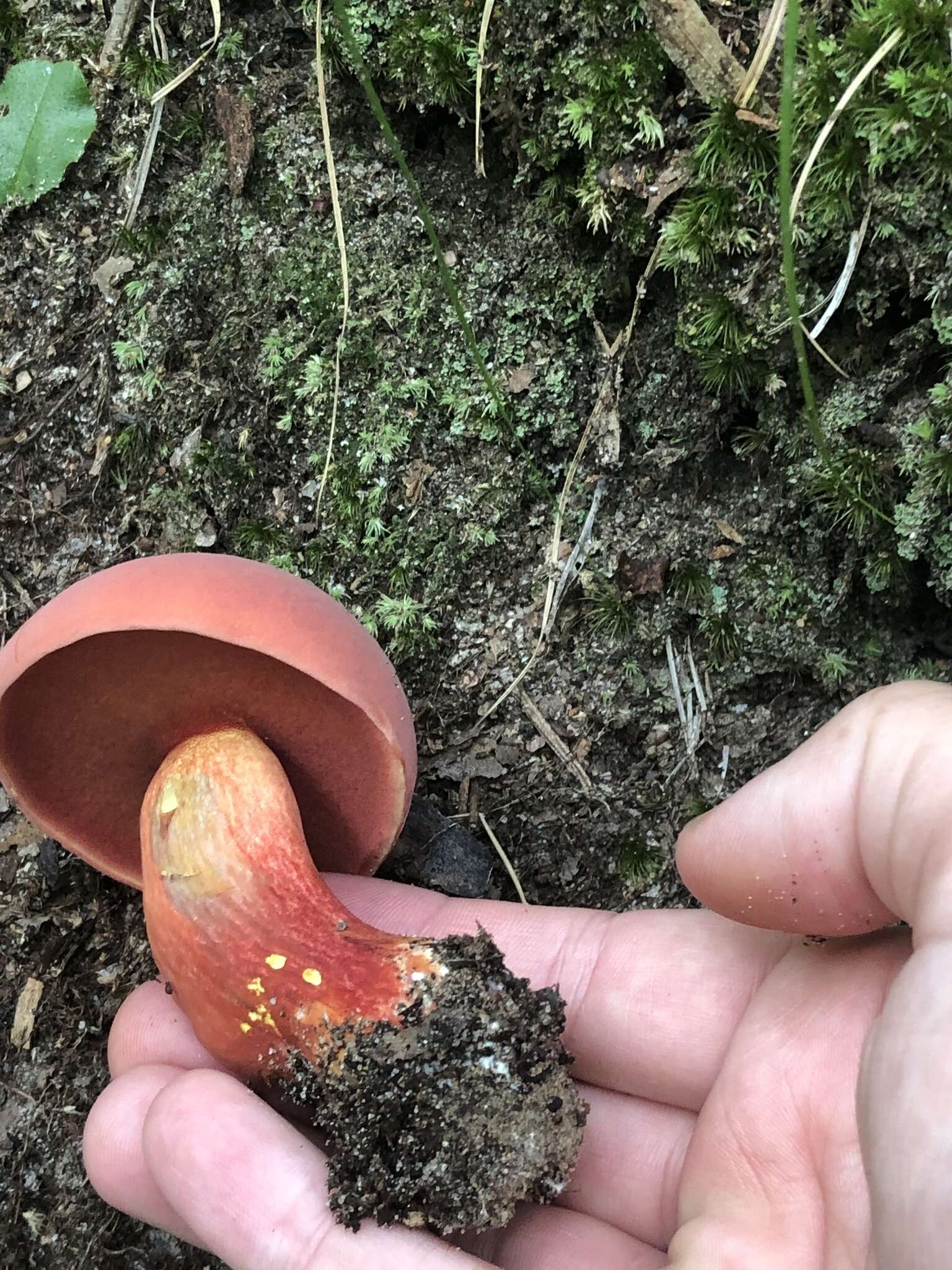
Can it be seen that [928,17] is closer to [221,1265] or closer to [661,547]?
[661,547]

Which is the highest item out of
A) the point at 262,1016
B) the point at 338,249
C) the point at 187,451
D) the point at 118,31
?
the point at 118,31

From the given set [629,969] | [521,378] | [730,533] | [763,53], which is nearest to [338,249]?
[521,378]

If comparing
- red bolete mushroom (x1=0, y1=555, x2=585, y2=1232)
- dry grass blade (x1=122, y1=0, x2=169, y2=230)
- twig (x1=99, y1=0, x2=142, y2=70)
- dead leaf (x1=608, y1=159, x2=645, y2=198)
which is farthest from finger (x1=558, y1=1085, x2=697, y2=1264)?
twig (x1=99, y1=0, x2=142, y2=70)

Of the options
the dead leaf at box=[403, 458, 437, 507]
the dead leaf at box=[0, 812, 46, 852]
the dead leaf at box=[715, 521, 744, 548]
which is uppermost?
the dead leaf at box=[403, 458, 437, 507]

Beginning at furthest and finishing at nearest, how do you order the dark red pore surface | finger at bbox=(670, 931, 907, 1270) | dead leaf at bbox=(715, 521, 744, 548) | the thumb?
1. dead leaf at bbox=(715, 521, 744, 548)
2. the dark red pore surface
3. finger at bbox=(670, 931, 907, 1270)
4. the thumb

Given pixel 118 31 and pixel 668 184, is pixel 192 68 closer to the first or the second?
pixel 118 31

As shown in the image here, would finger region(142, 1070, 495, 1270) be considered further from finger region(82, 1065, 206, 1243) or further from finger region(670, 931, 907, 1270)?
finger region(670, 931, 907, 1270)

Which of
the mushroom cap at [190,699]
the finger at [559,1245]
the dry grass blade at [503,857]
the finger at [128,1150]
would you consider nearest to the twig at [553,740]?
the dry grass blade at [503,857]
